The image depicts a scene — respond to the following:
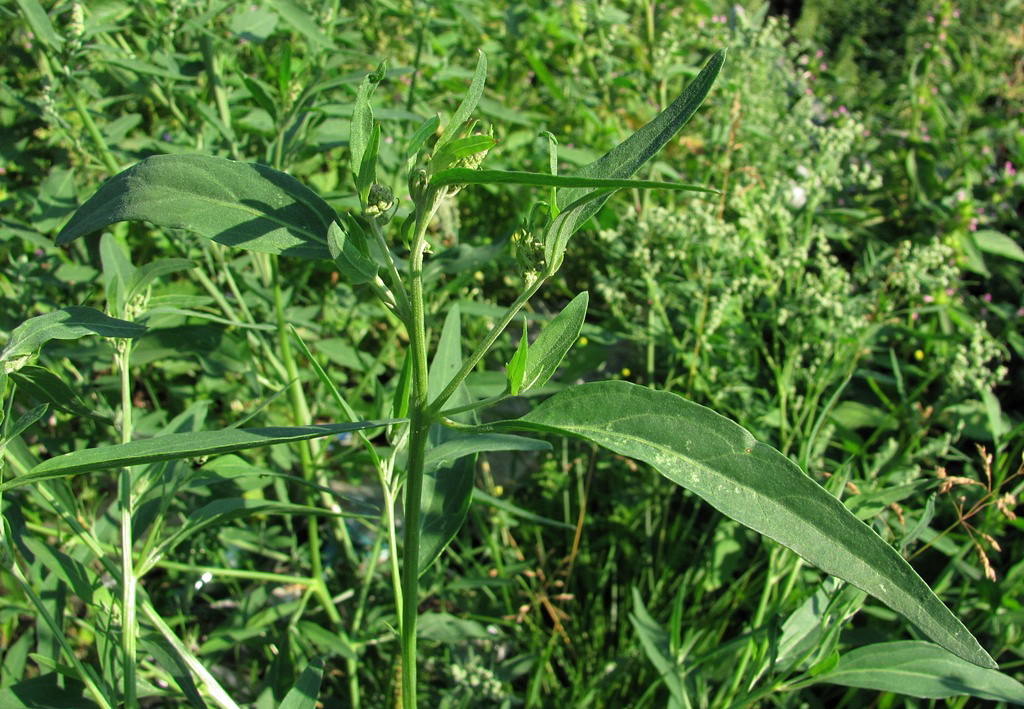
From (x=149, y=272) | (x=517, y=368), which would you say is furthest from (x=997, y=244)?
(x=149, y=272)

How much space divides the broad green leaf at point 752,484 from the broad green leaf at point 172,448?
6.7 inches

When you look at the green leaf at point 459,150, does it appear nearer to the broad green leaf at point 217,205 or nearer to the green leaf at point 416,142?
the green leaf at point 416,142

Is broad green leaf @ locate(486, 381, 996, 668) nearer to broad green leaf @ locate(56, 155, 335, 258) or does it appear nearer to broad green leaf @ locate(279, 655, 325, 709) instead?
broad green leaf @ locate(56, 155, 335, 258)

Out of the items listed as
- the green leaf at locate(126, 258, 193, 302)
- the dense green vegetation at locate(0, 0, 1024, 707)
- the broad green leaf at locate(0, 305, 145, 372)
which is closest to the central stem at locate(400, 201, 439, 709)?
the dense green vegetation at locate(0, 0, 1024, 707)

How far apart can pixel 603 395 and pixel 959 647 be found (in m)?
0.34

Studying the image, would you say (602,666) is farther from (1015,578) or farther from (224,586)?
(224,586)

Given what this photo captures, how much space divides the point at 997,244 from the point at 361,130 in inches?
93.9

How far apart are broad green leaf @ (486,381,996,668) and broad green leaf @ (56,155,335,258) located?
0.26 meters

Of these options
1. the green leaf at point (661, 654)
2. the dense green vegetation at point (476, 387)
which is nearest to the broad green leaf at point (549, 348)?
the dense green vegetation at point (476, 387)

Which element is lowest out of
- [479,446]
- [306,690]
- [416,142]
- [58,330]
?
[306,690]

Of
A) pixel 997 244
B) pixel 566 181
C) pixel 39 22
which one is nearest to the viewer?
pixel 566 181

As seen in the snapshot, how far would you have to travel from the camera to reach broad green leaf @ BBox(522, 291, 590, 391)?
76 centimetres

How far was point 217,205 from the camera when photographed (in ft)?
2.35

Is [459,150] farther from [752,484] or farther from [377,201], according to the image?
[752,484]
